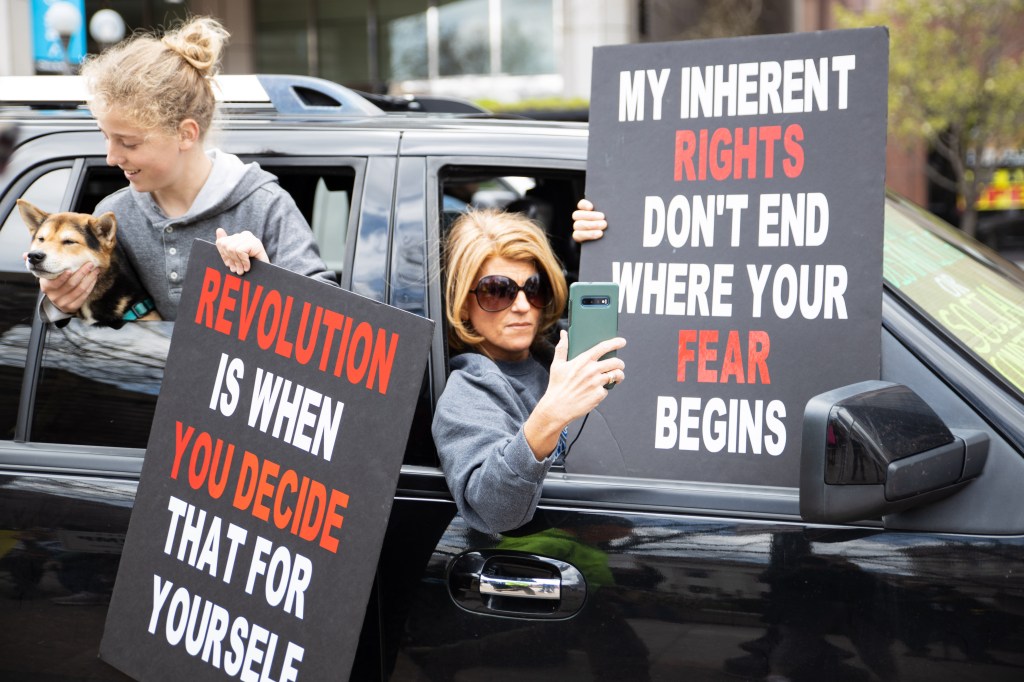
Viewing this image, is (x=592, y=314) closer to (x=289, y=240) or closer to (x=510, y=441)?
(x=510, y=441)

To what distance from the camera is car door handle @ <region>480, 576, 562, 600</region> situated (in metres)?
1.84

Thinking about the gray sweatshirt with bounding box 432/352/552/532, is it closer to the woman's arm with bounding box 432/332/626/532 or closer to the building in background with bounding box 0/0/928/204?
the woman's arm with bounding box 432/332/626/532

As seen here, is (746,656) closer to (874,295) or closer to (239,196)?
(874,295)

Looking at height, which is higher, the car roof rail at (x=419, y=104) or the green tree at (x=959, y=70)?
the green tree at (x=959, y=70)

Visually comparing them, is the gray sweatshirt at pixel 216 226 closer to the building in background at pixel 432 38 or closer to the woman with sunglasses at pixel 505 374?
the woman with sunglasses at pixel 505 374

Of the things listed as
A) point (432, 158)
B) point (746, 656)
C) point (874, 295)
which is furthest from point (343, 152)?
point (746, 656)

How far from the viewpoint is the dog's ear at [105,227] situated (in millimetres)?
2230

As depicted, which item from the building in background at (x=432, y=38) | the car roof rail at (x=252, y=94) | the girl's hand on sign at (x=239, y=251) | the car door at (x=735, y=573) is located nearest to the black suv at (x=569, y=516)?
the car door at (x=735, y=573)

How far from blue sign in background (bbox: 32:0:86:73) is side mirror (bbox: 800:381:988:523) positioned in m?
5.91

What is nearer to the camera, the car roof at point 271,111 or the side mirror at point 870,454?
the side mirror at point 870,454

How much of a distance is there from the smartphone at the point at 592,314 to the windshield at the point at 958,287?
615 millimetres

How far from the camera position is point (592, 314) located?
183cm

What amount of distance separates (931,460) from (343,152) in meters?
1.37

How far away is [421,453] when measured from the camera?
2023 mm
